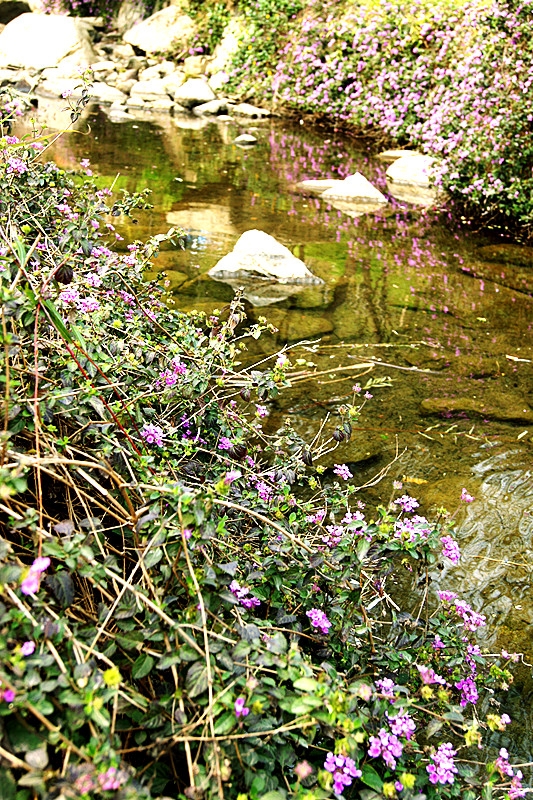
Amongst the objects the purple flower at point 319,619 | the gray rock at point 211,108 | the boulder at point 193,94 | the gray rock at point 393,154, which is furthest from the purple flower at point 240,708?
the boulder at point 193,94

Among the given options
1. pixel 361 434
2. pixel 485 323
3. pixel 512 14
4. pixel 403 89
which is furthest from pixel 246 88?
pixel 361 434

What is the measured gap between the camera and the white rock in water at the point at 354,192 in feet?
23.9

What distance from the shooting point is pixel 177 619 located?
4.22ft

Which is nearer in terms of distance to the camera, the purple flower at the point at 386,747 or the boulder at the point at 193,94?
the purple flower at the point at 386,747

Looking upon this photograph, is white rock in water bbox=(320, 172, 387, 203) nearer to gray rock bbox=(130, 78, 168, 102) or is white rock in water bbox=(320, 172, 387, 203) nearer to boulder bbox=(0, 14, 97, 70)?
gray rock bbox=(130, 78, 168, 102)

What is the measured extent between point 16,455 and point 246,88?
41.4ft

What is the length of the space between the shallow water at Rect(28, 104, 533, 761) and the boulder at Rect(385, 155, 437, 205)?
191 mm

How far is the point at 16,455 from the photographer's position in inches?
47.1

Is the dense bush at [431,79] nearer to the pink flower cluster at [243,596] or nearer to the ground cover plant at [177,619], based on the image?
the ground cover plant at [177,619]

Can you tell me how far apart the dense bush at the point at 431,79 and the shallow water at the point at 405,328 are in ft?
2.04

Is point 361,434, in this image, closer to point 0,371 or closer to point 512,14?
point 0,371

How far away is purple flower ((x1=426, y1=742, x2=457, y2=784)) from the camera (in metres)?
1.33

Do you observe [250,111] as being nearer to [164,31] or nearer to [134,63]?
[134,63]

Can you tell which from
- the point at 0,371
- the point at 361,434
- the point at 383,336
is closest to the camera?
the point at 0,371
